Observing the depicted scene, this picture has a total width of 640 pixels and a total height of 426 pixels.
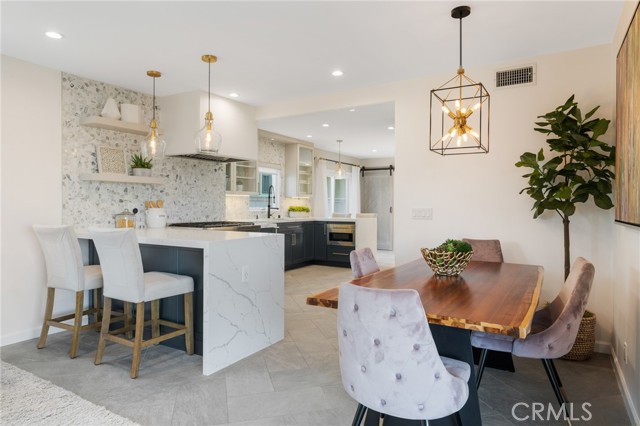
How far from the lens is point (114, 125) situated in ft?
13.1

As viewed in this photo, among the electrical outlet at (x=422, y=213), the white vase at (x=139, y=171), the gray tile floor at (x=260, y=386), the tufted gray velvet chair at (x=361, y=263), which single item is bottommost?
the gray tile floor at (x=260, y=386)

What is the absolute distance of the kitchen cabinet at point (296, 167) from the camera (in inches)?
295

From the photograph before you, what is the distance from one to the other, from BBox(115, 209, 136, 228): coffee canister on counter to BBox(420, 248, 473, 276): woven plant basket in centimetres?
310

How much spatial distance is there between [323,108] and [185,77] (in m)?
1.64

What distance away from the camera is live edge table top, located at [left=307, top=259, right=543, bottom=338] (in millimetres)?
1499

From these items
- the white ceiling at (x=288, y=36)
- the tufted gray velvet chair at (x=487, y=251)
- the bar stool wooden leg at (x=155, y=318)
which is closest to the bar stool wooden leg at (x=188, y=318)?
the bar stool wooden leg at (x=155, y=318)

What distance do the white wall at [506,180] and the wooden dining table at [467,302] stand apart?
104 centimetres

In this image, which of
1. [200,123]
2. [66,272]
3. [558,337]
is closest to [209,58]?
[200,123]

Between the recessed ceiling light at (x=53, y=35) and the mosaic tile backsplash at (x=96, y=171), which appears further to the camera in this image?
the mosaic tile backsplash at (x=96, y=171)

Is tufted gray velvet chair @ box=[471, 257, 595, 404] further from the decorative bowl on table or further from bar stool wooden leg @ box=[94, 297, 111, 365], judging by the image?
bar stool wooden leg @ box=[94, 297, 111, 365]

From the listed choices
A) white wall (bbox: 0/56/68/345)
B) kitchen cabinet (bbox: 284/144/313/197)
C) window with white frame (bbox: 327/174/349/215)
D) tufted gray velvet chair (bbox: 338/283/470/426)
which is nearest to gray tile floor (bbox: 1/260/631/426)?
white wall (bbox: 0/56/68/345)

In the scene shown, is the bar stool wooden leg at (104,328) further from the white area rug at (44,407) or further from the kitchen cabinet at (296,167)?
the kitchen cabinet at (296,167)

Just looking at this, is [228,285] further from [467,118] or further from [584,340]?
[584,340]

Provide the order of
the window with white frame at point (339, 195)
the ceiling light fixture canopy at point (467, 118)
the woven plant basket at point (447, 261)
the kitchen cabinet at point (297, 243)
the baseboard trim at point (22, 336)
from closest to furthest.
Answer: the woven plant basket at point (447, 261) → the baseboard trim at point (22, 336) → the ceiling light fixture canopy at point (467, 118) → the kitchen cabinet at point (297, 243) → the window with white frame at point (339, 195)
